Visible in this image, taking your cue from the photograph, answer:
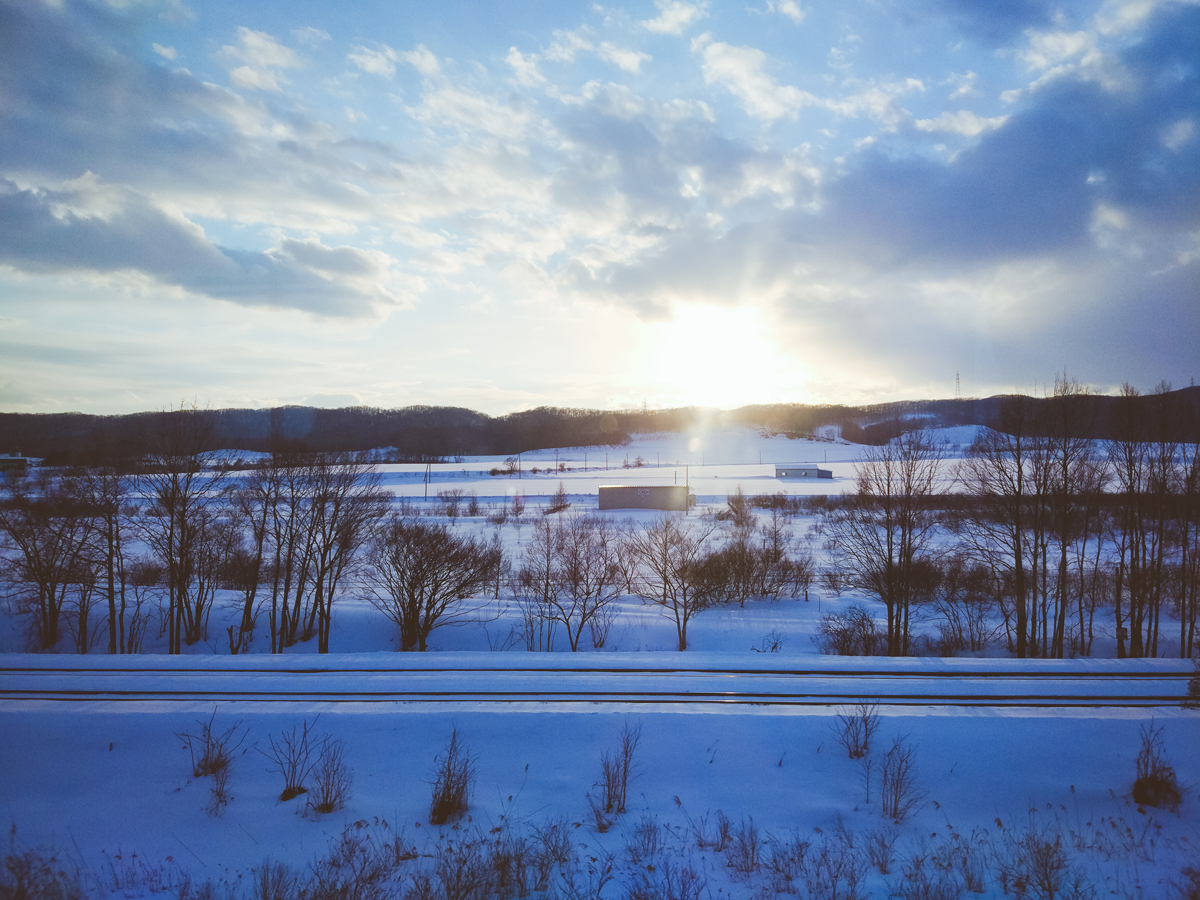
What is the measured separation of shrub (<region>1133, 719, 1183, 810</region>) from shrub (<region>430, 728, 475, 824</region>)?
10.1m

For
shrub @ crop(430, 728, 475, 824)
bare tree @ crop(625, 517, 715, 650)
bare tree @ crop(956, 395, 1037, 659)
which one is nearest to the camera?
shrub @ crop(430, 728, 475, 824)

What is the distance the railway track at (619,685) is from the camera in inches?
401

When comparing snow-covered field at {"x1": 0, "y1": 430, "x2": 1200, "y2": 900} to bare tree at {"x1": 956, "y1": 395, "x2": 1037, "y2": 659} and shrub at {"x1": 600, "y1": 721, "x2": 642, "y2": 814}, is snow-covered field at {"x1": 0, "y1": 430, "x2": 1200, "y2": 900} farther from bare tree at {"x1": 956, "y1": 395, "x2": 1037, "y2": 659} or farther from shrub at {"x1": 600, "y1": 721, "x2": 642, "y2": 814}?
bare tree at {"x1": 956, "y1": 395, "x2": 1037, "y2": 659}

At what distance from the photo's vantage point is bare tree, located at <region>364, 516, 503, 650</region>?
69.4 ft

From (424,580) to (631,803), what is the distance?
15.3 meters

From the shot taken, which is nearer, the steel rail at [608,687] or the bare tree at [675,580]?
the steel rail at [608,687]

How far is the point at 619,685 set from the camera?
35.8 ft

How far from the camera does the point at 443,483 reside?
79.1 metres

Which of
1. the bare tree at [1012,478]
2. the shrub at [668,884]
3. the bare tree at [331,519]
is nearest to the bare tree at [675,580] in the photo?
the bare tree at [1012,478]

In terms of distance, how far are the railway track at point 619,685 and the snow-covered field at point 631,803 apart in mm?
518

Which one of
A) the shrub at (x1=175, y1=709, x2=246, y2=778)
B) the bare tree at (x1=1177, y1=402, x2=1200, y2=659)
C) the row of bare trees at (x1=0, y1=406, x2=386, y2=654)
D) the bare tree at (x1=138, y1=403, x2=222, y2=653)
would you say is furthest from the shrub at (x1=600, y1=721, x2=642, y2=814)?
the bare tree at (x1=1177, y1=402, x2=1200, y2=659)

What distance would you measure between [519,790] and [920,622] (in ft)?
76.3

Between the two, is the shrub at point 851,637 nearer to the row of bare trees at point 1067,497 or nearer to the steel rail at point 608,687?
the row of bare trees at point 1067,497

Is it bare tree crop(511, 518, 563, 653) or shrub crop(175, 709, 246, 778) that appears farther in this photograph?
bare tree crop(511, 518, 563, 653)
